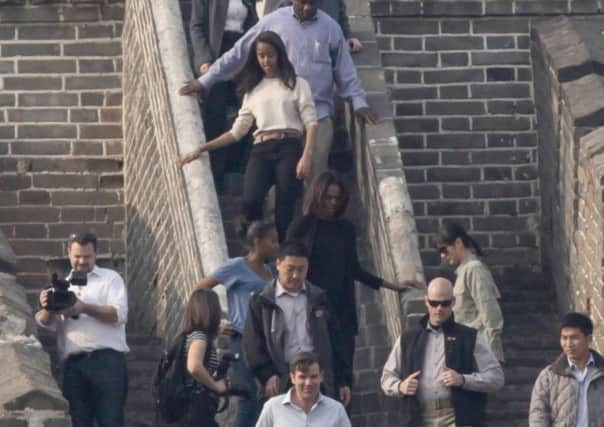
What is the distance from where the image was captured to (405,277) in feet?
67.9

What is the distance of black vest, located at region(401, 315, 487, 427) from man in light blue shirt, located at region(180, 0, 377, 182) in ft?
9.92

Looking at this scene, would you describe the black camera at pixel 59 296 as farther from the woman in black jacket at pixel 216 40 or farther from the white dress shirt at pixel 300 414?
the woman in black jacket at pixel 216 40

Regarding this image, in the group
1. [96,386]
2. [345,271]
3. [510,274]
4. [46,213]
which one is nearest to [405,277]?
[345,271]

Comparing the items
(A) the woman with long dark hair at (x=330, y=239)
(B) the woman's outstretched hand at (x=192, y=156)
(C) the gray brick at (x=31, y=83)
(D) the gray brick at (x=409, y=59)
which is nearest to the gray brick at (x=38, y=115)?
(C) the gray brick at (x=31, y=83)

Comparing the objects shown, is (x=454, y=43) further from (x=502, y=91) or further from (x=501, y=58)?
(x=502, y=91)

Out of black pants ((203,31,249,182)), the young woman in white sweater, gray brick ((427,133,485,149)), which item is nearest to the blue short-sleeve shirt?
the young woman in white sweater

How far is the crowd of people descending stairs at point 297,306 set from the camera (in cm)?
1841

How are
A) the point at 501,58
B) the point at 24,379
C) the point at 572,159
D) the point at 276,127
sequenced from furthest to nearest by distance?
the point at 501,58 < the point at 572,159 < the point at 276,127 < the point at 24,379

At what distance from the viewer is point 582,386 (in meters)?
18.4

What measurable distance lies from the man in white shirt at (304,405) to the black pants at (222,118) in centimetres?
468

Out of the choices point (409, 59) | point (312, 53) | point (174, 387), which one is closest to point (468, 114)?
point (409, 59)

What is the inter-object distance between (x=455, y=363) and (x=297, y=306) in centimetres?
101

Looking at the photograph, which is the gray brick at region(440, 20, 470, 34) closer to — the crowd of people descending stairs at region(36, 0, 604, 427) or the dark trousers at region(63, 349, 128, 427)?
the crowd of people descending stairs at region(36, 0, 604, 427)

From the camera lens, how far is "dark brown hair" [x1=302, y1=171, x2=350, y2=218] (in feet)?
64.4
